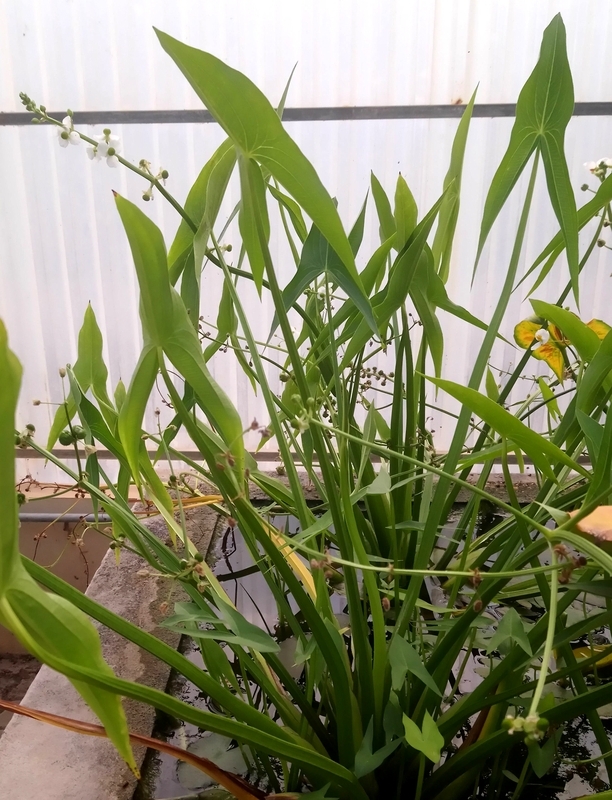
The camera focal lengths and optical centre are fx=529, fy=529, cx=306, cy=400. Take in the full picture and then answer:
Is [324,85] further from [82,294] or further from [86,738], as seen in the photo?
[86,738]

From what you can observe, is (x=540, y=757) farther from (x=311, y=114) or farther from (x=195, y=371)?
(x=311, y=114)

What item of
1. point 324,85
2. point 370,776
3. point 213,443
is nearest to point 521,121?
point 213,443

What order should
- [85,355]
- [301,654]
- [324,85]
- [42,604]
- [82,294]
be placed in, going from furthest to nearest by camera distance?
[82,294], [324,85], [85,355], [301,654], [42,604]

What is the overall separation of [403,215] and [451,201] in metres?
0.05

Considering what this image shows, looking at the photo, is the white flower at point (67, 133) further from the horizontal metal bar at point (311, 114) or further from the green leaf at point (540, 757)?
the horizontal metal bar at point (311, 114)

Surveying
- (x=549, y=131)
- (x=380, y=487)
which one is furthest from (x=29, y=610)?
(x=549, y=131)

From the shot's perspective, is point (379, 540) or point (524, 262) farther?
point (524, 262)

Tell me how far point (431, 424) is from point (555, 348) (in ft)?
1.93

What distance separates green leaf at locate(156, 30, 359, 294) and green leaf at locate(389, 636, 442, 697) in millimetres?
220

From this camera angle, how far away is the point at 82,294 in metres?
1.00

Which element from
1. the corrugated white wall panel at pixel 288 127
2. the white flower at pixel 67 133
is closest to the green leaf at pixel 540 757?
the white flower at pixel 67 133

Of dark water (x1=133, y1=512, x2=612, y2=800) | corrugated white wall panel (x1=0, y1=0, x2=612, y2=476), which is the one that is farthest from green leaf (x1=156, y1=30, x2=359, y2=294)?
corrugated white wall panel (x1=0, y1=0, x2=612, y2=476)

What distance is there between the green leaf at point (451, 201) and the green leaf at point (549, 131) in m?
0.04

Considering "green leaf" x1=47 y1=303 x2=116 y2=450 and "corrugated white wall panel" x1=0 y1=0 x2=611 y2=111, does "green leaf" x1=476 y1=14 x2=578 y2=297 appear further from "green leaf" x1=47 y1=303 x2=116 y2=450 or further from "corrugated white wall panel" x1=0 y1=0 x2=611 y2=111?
"corrugated white wall panel" x1=0 y1=0 x2=611 y2=111
